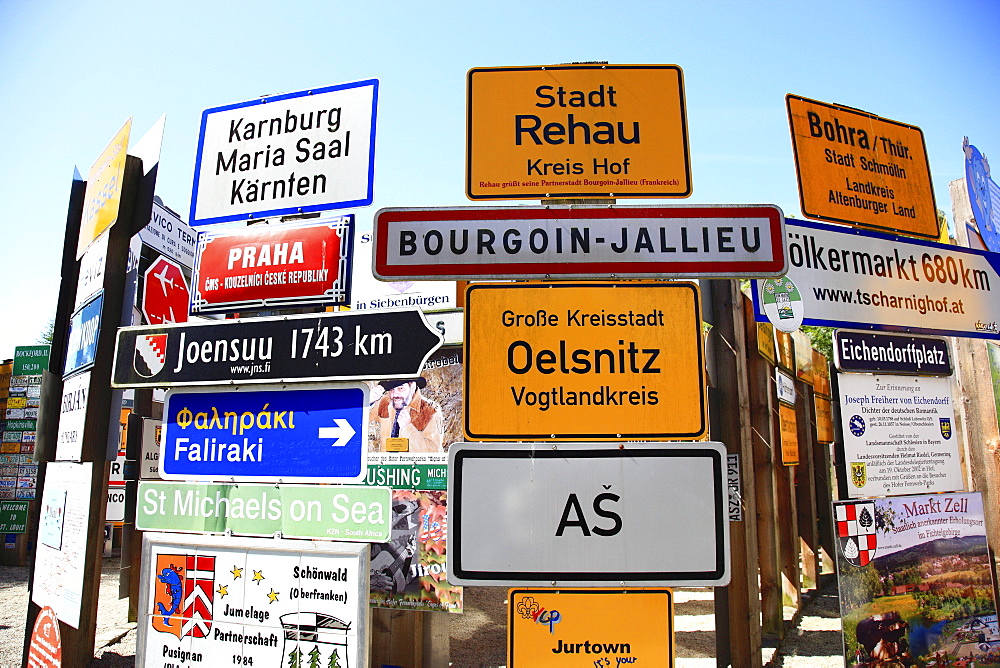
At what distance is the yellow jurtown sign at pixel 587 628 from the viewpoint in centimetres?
229

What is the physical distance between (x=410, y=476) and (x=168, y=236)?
144 inches

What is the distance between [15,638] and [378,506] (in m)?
6.87

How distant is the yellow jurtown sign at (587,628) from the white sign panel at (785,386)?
644 centimetres

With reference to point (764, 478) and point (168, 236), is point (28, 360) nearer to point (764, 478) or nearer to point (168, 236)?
point (168, 236)

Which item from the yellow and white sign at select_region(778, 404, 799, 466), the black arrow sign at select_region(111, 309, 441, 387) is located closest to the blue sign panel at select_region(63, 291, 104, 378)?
the black arrow sign at select_region(111, 309, 441, 387)

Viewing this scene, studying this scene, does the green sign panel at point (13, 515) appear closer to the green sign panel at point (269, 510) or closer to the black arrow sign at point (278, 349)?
the green sign panel at point (269, 510)

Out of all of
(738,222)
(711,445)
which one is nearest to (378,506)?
(711,445)

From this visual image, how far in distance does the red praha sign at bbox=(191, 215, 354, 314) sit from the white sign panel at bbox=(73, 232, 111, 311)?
156 centimetres

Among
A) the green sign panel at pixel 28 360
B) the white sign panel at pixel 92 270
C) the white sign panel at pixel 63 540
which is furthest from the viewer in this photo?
the green sign panel at pixel 28 360

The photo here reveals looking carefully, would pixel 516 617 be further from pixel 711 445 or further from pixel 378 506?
pixel 378 506

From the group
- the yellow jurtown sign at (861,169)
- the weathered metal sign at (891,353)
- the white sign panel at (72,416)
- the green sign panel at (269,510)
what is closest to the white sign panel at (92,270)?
the white sign panel at (72,416)

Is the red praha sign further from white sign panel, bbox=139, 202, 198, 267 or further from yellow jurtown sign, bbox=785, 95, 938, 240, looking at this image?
yellow jurtown sign, bbox=785, 95, 938, 240

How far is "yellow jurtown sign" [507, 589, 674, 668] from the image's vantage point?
7.50 feet

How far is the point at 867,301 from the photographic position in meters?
4.62
